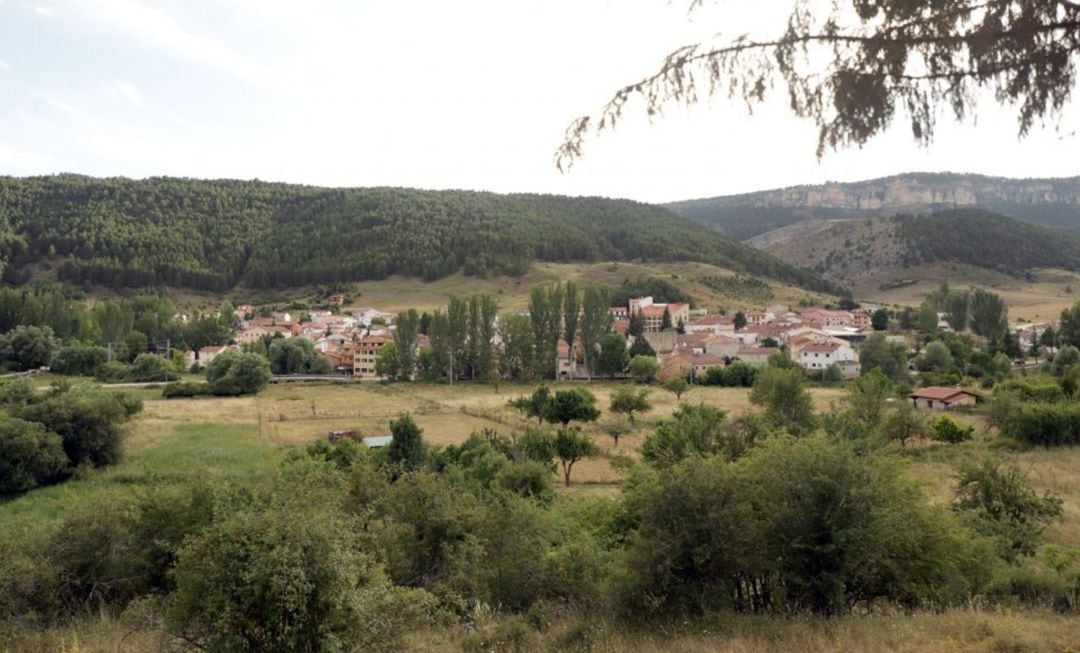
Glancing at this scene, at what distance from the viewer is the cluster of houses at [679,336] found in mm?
67312

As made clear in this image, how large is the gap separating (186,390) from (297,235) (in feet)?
328

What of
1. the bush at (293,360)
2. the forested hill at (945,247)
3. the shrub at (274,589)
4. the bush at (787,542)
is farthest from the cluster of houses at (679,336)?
the forested hill at (945,247)

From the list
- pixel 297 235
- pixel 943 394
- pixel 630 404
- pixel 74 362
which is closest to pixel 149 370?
pixel 74 362

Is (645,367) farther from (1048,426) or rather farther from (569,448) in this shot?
(569,448)

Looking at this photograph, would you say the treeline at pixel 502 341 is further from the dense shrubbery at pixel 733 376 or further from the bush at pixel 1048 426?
the bush at pixel 1048 426

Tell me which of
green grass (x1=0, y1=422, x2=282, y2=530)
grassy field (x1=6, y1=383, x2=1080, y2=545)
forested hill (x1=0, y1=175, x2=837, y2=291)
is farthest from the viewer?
forested hill (x1=0, y1=175, x2=837, y2=291)

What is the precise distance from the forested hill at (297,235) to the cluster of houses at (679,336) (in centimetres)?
2275

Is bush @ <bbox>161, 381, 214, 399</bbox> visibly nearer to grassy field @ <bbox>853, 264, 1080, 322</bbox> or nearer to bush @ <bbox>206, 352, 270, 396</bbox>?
bush @ <bbox>206, 352, 270, 396</bbox>

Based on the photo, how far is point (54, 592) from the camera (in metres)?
11.1

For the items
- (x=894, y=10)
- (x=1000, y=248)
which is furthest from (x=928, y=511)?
(x=1000, y=248)

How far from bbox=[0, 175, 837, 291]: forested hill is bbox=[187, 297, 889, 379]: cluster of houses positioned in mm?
22755

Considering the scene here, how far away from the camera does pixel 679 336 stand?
80.1 metres

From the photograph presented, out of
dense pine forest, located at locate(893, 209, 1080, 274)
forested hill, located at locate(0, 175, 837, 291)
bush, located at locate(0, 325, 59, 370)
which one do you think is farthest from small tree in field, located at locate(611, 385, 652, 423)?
dense pine forest, located at locate(893, 209, 1080, 274)

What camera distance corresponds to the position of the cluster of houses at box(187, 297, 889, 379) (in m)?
67.3
